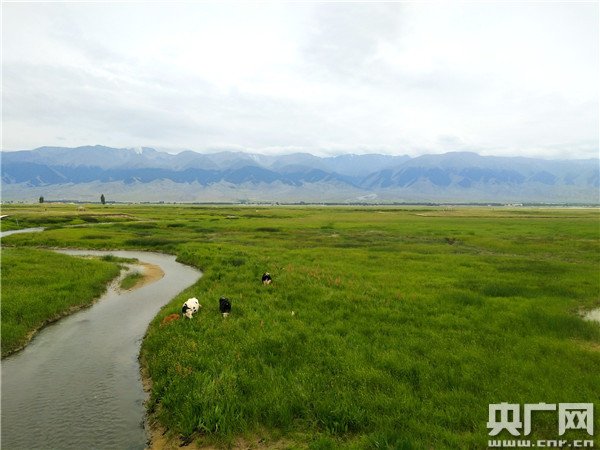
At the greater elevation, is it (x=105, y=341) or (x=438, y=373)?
(x=438, y=373)

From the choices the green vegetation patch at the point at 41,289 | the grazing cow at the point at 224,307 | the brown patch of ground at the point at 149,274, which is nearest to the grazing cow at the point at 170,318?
the grazing cow at the point at 224,307

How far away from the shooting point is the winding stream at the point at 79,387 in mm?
9617

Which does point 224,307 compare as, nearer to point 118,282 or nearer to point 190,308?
point 190,308

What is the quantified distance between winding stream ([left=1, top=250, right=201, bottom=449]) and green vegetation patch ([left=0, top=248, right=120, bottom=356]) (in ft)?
3.21

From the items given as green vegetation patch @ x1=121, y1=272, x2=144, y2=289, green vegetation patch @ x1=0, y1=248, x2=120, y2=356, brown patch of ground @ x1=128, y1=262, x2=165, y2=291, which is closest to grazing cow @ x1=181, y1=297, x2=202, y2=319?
green vegetation patch @ x1=0, y1=248, x2=120, y2=356

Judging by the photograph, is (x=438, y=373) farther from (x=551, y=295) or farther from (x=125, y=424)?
(x=551, y=295)

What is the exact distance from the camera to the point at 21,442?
9266 millimetres

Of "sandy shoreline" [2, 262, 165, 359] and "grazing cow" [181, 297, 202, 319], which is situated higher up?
"grazing cow" [181, 297, 202, 319]

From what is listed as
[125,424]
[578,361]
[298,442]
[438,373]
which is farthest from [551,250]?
[125,424]

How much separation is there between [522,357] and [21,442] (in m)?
17.9

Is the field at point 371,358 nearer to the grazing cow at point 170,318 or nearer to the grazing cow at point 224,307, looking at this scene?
the grazing cow at point 170,318

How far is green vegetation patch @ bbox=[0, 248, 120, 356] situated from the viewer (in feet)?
55.2

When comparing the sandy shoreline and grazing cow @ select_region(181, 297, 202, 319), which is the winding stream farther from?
grazing cow @ select_region(181, 297, 202, 319)

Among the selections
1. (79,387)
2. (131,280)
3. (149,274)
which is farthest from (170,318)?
(149,274)
